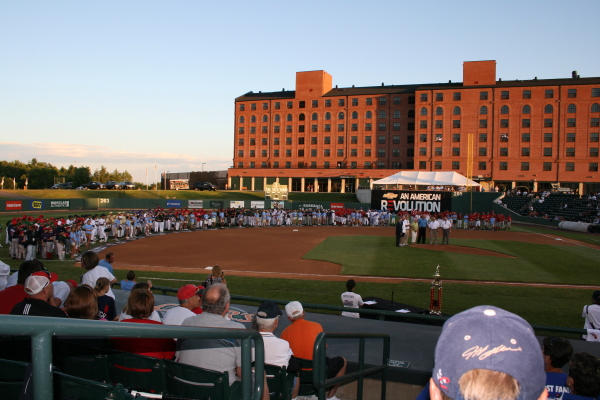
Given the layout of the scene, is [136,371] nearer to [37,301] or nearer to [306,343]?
[37,301]

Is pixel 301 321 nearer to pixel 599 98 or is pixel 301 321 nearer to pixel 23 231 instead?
pixel 23 231

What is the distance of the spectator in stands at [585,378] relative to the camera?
3.92 m

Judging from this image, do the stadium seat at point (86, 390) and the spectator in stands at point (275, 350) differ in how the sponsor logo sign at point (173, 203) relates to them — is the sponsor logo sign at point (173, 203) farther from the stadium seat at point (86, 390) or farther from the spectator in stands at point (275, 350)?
the stadium seat at point (86, 390)

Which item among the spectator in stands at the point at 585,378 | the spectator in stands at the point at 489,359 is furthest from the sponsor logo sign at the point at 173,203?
the spectator in stands at the point at 489,359

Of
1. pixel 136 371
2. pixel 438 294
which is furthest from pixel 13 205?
pixel 136 371

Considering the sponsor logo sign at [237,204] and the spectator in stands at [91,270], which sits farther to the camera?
the sponsor logo sign at [237,204]

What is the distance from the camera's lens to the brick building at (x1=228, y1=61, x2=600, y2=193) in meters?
67.1

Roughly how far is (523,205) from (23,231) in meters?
51.1

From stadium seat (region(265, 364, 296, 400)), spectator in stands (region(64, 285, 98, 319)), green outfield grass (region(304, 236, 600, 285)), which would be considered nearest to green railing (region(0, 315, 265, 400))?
stadium seat (region(265, 364, 296, 400))

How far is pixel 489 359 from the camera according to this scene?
56.7 inches

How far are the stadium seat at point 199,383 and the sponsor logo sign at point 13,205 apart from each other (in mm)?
52853

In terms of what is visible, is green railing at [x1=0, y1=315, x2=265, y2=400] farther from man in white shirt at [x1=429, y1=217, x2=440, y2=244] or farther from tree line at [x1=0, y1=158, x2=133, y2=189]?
tree line at [x1=0, y1=158, x2=133, y2=189]

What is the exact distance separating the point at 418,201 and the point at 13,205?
43.7 m

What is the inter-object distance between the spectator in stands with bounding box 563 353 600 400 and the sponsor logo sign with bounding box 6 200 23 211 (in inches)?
2146
